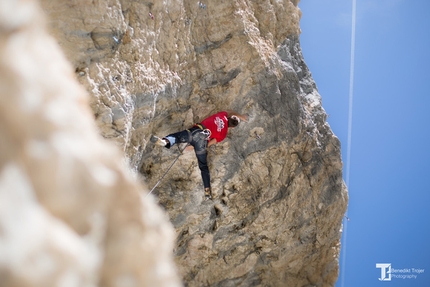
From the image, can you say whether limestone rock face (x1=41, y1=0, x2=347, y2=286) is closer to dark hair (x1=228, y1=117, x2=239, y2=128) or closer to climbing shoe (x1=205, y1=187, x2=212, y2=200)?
climbing shoe (x1=205, y1=187, x2=212, y2=200)

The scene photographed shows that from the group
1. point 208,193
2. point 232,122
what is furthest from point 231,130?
point 208,193

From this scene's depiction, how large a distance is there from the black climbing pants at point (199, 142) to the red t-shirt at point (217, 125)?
123mm

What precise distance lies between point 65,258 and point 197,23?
13.1 feet

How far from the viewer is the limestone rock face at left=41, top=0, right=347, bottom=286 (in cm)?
324

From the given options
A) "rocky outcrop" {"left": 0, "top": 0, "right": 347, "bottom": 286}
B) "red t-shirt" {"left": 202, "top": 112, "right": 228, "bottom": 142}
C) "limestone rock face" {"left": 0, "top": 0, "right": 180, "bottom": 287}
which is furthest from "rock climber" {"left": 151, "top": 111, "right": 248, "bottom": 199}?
"limestone rock face" {"left": 0, "top": 0, "right": 180, "bottom": 287}

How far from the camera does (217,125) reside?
4281 millimetres

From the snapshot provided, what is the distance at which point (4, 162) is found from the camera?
59cm

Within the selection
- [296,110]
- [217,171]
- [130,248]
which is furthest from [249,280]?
[130,248]

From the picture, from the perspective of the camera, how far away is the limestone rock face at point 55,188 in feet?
1.93

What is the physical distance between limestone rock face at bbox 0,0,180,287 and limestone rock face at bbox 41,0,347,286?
2410 millimetres

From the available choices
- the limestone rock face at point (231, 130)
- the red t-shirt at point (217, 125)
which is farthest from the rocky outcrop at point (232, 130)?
the red t-shirt at point (217, 125)

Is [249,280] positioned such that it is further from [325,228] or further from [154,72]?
[154,72]

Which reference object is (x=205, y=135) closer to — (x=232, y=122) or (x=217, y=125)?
(x=217, y=125)

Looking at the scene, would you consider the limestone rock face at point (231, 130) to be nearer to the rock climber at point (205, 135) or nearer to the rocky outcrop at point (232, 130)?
the rocky outcrop at point (232, 130)
